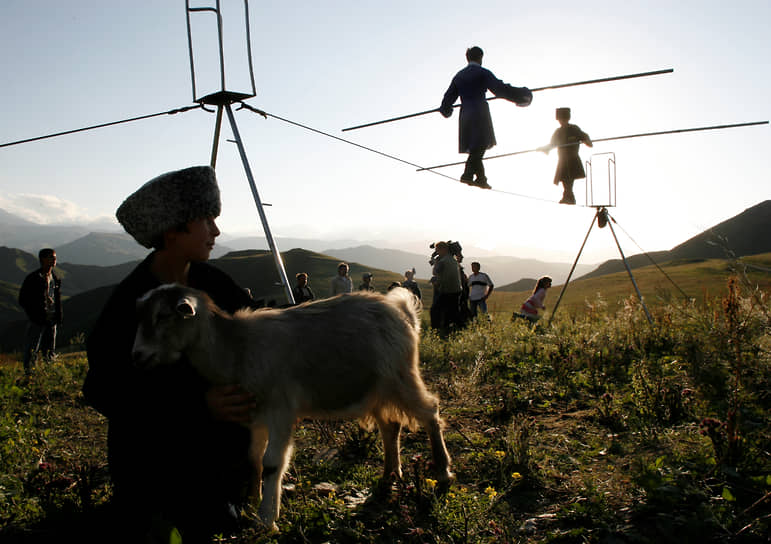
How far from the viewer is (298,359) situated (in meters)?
3.65

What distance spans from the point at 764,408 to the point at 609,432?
134 cm

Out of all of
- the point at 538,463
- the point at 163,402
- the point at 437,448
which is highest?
the point at 163,402

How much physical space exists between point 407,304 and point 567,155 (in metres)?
5.59

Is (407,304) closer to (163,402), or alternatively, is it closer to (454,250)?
(163,402)

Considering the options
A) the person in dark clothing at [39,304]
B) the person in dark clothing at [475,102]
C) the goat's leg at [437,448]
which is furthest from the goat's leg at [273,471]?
the person in dark clothing at [39,304]

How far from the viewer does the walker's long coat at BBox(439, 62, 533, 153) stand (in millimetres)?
6441

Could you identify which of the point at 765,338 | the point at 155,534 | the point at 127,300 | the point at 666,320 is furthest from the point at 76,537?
the point at 666,320

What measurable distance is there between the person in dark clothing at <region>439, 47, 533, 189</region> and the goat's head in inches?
185

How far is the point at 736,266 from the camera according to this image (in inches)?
181

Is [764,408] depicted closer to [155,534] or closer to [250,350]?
[250,350]

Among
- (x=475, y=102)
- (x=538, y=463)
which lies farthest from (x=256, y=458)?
(x=475, y=102)

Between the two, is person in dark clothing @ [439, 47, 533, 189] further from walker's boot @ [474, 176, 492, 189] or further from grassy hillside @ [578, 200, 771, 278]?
grassy hillside @ [578, 200, 771, 278]

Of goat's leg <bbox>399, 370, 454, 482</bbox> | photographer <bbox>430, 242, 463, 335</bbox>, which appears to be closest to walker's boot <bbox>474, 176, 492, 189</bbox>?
goat's leg <bbox>399, 370, 454, 482</bbox>

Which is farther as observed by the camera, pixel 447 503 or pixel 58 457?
pixel 58 457
